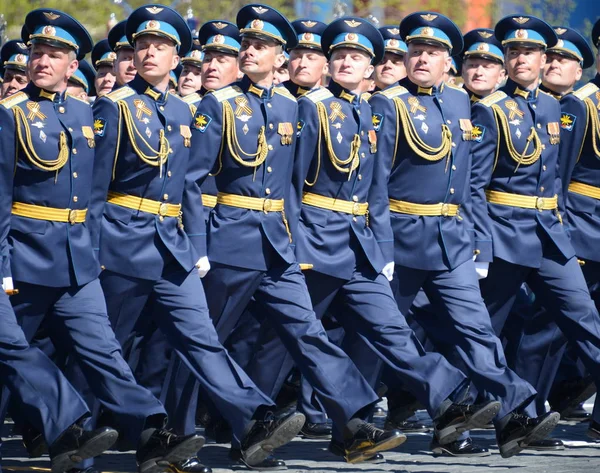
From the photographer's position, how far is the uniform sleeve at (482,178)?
9273mm

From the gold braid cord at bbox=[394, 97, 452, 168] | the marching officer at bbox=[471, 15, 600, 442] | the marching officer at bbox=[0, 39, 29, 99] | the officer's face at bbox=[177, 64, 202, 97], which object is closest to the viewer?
the gold braid cord at bbox=[394, 97, 452, 168]

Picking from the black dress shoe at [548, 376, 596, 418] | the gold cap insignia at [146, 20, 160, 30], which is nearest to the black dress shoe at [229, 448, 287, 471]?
the gold cap insignia at [146, 20, 160, 30]

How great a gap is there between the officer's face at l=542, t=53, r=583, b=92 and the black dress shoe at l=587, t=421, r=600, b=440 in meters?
2.07

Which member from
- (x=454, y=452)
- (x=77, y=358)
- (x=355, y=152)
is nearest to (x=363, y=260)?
(x=355, y=152)

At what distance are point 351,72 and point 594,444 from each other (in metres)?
2.54

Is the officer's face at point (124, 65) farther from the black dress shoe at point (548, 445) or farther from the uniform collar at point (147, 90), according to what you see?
the black dress shoe at point (548, 445)

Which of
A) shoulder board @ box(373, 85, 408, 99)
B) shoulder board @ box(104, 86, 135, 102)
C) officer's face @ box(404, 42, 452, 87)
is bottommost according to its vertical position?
shoulder board @ box(373, 85, 408, 99)

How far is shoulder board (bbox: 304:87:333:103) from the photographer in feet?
29.0

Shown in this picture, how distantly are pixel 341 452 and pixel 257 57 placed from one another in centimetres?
210

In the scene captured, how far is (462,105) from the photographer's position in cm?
927

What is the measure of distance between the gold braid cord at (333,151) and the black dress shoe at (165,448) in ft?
5.71

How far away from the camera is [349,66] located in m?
8.95

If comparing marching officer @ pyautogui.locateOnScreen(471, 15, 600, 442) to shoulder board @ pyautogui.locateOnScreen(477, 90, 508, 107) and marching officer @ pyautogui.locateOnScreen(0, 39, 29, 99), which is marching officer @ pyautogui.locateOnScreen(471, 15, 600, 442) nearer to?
shoulder board @ pyautogui.locateOnScreen(477, 90, 508, 107)

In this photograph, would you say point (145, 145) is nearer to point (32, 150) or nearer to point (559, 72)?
point (32, 150)
